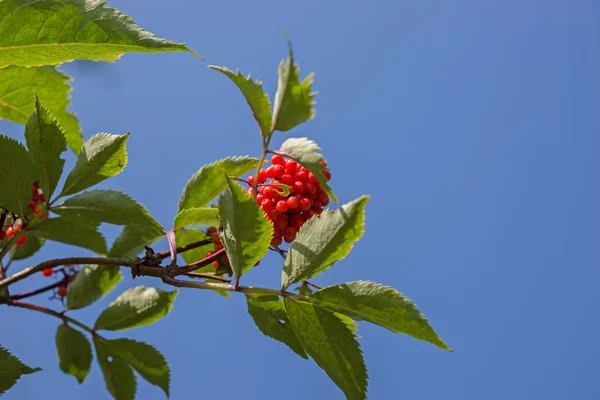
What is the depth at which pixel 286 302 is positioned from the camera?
73.8 inches

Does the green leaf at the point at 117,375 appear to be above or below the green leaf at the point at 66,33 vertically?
below

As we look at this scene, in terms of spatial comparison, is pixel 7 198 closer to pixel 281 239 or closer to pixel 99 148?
pixel 99 148

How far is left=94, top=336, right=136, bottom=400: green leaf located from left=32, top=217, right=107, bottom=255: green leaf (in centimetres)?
52

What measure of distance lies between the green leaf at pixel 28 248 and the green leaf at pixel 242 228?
1593 millimetres

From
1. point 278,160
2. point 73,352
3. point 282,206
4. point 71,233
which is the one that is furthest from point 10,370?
point 278,160

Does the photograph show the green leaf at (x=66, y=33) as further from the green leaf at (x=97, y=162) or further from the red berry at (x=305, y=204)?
the red berry at (x=305, y=204)

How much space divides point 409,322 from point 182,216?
3.00 ft

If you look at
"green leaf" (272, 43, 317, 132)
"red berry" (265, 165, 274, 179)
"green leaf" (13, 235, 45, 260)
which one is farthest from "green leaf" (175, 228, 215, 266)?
"green leaf" (13, 235, 45, 260)

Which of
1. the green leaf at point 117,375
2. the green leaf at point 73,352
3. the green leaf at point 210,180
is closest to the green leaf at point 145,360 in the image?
the green leaf at point 117,375

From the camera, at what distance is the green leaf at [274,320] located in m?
2.01

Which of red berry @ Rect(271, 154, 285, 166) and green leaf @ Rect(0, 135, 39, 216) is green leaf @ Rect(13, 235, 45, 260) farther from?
red berry @ Rect(271, 154, 285, 166)

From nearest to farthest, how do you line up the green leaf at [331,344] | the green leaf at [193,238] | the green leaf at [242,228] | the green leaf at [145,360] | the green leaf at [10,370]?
the green leaf at [242,228] → the green leaf at [331,344] → the green leaf at [10,370] → the green leaf at [193,238] → the green leaf at [145,360]

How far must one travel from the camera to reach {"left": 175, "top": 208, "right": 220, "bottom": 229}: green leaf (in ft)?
6.68

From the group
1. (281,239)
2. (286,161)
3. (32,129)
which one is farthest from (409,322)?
(32,129)
